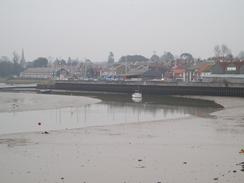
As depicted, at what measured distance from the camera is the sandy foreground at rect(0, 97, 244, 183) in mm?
12453

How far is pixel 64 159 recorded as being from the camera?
49.1ft

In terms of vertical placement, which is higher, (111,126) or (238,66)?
(238,66)

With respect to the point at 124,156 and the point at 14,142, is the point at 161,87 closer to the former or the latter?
the point at 14,142

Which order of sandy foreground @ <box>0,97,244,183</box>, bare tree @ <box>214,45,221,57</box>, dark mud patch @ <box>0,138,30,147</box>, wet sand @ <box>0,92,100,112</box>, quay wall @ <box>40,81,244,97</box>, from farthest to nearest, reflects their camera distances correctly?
bare tree @ <box>214,45,221,57</box> → quay wall @ <box>40,81,244,97</box> → wet sand @ <box>0,92,100,112</box> → dark mud patch @ <box>0,138,30,147</box> → sandy foreground @ <box>0,97,244,183</box>

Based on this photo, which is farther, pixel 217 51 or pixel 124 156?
pixel 217 51

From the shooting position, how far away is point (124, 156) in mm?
15648

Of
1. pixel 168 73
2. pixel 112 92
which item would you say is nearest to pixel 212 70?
pixel 112 92

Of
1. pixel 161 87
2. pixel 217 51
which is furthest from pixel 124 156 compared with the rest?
pixel 217 51

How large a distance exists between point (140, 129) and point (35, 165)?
11466mm

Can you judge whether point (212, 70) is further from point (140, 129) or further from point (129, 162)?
point (129, 162)

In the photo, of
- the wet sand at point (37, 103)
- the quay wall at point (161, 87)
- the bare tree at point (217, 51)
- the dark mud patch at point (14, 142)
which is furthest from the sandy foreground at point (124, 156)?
the bare tree at point (217, 51)

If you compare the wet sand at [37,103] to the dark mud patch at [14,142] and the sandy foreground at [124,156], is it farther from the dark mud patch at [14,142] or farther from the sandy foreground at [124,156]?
the dark mud patch at [14,142]

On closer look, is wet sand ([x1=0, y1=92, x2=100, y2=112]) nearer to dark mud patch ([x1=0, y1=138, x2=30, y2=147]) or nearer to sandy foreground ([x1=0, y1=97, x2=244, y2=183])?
sandy foreground ([x1=0, y1=97, x2=244, y2=183])

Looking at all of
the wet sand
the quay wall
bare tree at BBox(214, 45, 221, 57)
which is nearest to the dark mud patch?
the wet sand
